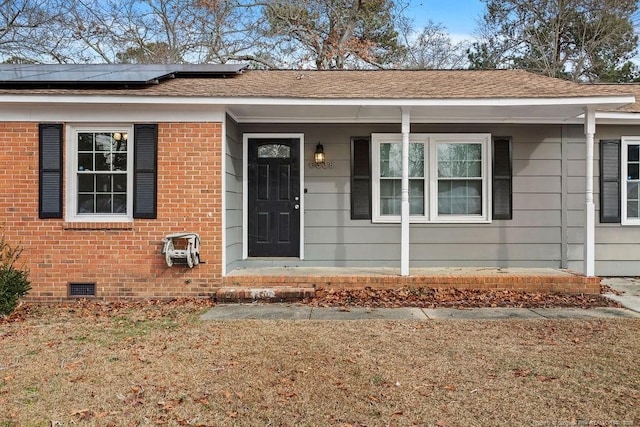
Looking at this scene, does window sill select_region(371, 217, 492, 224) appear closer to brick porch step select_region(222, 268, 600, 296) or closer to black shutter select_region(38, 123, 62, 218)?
brick porch step select_region(222, 268, 600, 296)

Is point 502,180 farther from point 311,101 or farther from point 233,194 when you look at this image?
point 233,194

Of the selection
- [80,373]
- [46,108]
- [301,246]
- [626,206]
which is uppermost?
[46,108]

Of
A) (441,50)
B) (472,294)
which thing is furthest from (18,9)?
(472,294)

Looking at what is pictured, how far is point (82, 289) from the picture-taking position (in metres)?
6.38

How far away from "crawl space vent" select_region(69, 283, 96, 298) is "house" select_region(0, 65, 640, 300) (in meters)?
0.02

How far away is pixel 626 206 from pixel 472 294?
3.50 m

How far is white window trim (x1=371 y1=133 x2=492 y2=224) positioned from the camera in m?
7.52

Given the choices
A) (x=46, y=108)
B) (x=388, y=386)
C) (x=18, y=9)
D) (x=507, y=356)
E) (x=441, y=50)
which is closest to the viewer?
(x=388, y=386)

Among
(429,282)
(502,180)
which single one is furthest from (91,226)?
(502,180)

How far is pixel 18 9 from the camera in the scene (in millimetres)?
15953

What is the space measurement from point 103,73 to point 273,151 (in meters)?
2.80

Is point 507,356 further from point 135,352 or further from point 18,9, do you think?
point 18,9

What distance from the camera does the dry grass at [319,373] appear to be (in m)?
2.93

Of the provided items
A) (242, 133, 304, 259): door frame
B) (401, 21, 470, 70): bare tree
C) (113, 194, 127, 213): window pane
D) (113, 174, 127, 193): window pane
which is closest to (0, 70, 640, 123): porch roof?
(242, 133, 304, 259): door frame
